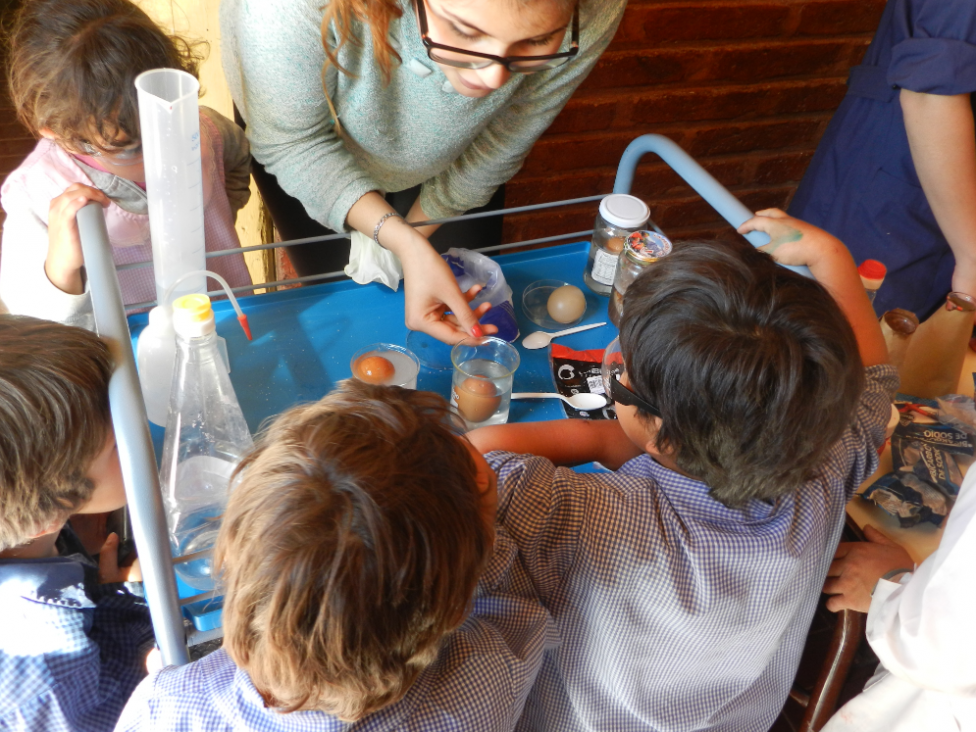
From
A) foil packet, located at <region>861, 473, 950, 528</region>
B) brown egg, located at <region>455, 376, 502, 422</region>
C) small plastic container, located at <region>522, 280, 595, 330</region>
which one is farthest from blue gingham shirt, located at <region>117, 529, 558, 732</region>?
foil packet, located at <region>861, 473, 950, 528</region>

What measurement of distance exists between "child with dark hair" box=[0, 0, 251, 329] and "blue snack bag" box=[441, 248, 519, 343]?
479 millimetres

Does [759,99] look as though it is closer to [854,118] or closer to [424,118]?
[854,118]

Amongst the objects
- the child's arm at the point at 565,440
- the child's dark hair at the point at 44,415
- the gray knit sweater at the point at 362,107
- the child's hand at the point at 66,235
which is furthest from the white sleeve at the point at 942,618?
the child's hand at the point at 66,235

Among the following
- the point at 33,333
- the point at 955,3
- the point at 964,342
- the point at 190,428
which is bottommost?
the point at 964,342

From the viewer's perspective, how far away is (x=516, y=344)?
1.15m

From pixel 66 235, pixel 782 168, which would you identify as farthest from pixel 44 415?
pixel 782 168

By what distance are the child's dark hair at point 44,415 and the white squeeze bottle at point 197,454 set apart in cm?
8

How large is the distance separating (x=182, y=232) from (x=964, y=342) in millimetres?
1203

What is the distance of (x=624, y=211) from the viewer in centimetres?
117

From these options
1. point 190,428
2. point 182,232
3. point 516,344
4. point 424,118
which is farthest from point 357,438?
point 424,118

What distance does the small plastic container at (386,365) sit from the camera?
3.33ft

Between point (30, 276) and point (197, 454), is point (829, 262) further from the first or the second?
point (30, 276)

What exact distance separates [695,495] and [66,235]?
0.81m

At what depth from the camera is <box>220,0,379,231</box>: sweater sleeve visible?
0.96m
